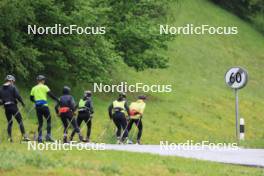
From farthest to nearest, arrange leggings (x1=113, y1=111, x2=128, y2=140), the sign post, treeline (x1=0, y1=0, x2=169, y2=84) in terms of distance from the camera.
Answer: treeline (x1=0, y1=0, x2=169, y2=84), the sign post, leggings (x1=113, y1=111, x2=128, y2=140)

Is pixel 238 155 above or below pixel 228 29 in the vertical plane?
below

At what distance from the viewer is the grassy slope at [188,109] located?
14.4 m

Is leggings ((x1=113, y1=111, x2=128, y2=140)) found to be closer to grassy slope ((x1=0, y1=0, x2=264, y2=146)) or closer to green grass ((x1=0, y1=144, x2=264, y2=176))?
grassy slope ((x1=0, y1=0, x2=264, y2=146))

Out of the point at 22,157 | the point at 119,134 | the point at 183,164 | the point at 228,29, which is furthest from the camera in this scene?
the point at 228,29

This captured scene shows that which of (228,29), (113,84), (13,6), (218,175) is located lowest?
(218,175)

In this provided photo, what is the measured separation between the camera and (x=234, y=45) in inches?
2525

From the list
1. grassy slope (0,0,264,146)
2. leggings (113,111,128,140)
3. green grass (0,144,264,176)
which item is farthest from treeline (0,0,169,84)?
green grass (0,144,264,176)

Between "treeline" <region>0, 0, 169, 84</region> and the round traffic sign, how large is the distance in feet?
31.5

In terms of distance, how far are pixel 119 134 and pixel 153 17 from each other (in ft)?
68.2

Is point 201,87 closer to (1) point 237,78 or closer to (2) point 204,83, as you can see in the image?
(2) point 204,83

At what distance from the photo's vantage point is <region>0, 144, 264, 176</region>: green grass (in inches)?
523

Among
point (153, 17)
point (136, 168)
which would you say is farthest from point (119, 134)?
point (153, 17)

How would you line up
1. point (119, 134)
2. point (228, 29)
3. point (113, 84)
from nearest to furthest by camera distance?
point (119, 134) < point (113, 84) < point (228, 29)

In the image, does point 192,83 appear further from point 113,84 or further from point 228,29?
point 228,29
